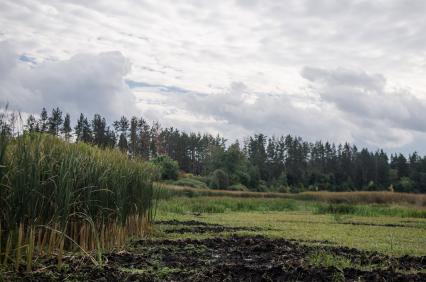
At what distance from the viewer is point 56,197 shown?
6.75 metres

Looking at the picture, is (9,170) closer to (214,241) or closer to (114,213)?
(114,213)

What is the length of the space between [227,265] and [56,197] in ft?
8.10

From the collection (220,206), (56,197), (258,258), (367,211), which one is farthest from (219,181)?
(56,197)

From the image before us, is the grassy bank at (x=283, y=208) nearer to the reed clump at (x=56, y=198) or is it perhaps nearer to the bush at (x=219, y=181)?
the reed clump at (x=56, y=198)

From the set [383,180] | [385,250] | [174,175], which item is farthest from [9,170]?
[383,180]

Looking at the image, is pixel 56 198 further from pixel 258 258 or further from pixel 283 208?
pixel 283 208

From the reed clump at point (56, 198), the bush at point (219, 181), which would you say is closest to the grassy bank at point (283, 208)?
the reed clump at point (56, 198)

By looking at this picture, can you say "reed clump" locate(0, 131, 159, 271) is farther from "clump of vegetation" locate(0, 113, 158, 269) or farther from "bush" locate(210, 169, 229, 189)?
"bush" locate(210, 169, 229, 189)

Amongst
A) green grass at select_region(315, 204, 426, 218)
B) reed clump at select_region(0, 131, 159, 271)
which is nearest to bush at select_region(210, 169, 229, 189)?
green grass at select_region(315, 204, 426, 218)

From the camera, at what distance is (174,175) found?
50875 mm

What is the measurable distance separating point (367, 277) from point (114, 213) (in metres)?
4.88

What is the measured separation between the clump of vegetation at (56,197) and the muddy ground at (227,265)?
316mm

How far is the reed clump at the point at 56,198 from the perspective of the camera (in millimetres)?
6102

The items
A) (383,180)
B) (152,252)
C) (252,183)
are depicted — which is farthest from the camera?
(383,180)
